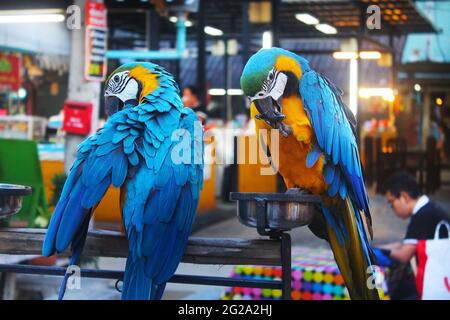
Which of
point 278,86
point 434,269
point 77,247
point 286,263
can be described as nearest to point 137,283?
point 77,247

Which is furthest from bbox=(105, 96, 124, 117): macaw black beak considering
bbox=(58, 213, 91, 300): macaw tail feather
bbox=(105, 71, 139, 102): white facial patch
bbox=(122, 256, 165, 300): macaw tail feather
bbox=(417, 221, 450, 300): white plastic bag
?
bbox=(417, 221, 450, 300): white plastic bag

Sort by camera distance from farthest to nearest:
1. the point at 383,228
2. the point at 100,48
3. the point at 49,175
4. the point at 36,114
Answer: the point at 383,228, the point at 36,114, the point at 49,175, the point at 100,48

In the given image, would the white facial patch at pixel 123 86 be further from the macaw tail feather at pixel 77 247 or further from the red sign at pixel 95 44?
the red sign at pixel 95 44

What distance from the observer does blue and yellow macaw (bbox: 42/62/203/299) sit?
1.76 metres

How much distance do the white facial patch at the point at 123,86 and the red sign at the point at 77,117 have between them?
1843 millimetres

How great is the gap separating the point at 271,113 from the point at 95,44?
2.16 meters

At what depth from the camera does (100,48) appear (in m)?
3.74

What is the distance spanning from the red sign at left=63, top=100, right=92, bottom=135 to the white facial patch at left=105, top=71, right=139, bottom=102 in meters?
1.84

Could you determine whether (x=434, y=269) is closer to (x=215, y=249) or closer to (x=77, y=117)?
(x=215, y=249)

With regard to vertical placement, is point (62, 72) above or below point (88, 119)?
above

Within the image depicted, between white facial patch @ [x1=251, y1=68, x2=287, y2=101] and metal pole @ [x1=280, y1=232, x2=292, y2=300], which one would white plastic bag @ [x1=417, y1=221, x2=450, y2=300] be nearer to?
metal pole @ [x1=280, y1=232, x2=292, y2=300]

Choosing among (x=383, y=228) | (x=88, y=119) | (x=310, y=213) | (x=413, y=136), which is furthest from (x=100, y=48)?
(x=413, y=136)
